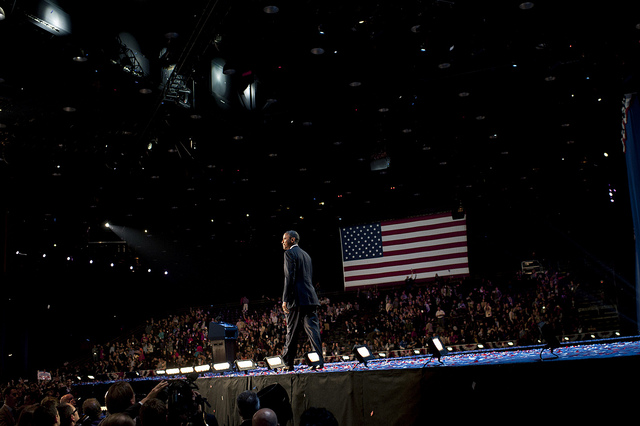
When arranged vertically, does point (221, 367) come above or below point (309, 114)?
below

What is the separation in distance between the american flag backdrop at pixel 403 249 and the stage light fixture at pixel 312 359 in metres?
11.3

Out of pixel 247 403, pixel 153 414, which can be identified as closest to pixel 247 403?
pixel 247 403

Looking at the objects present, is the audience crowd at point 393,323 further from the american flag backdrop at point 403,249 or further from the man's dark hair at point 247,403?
the man's dark hair at point 247,403

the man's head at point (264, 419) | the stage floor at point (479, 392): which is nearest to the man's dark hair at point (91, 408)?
the stage floor at point (479, 392)

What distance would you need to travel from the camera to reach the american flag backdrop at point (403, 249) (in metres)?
16.3

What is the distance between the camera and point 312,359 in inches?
216

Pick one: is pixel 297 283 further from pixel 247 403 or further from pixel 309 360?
pixel 247 403

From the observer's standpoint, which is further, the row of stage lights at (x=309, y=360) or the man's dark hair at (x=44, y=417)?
the row of stage lights at (x=309, y=360)

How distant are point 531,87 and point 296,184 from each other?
7572 mm

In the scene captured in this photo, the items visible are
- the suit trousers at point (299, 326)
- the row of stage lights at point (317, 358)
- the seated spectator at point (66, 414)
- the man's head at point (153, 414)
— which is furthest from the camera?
the suit trousers at point (299, 326)

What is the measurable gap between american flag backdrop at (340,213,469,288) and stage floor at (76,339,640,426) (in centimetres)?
1224

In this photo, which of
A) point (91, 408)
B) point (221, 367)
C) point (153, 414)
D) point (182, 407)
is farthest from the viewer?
point (221, 367)

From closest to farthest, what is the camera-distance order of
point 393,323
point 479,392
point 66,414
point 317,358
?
point 479,392, point 66,414, point 317,358, point 393,323

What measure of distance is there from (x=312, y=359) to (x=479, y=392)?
7.73 ft
